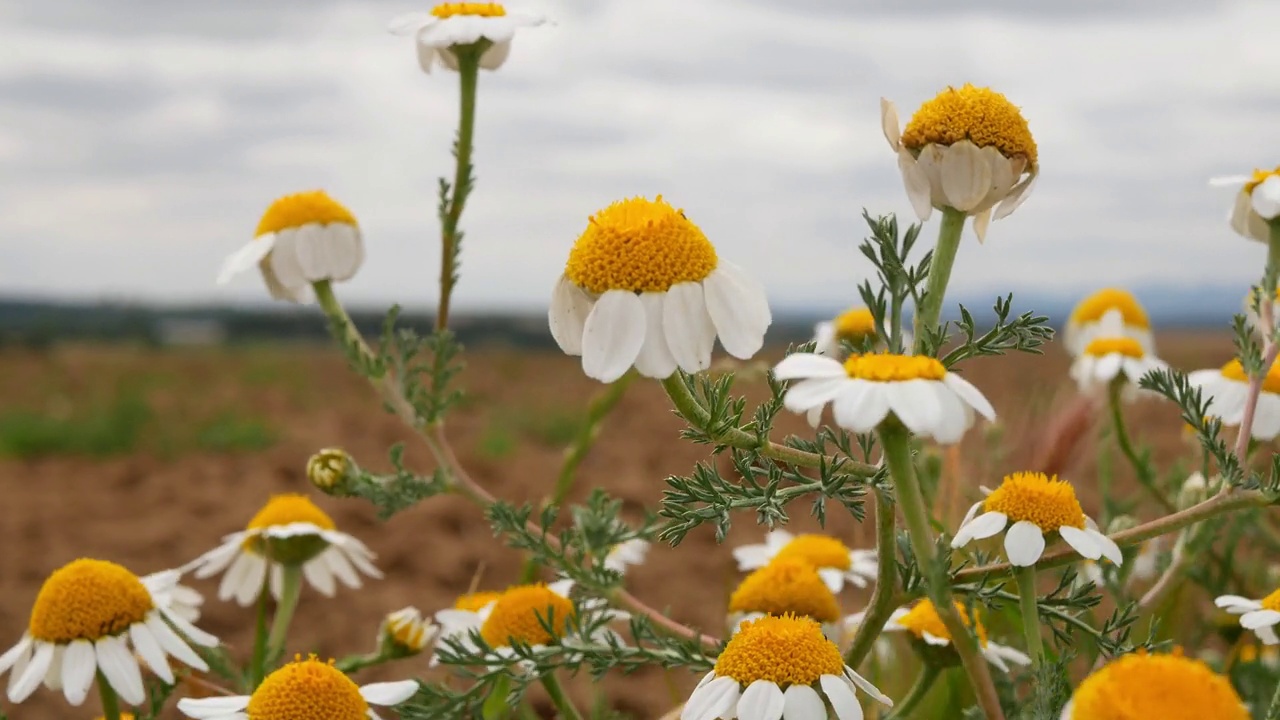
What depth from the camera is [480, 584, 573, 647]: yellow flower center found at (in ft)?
4.76

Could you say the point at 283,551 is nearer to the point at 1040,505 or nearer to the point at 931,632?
the point at 931,632

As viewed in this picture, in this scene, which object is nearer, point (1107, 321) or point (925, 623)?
point (925, 623)

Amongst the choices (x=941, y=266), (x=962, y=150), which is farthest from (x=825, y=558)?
(x=962, y=150)

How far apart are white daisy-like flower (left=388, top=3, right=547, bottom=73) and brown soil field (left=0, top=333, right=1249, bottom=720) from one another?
0.77 meters

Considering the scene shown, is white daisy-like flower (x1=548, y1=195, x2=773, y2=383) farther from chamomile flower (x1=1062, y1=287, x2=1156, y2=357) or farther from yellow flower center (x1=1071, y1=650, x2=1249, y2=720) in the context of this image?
chamomile flower (x1=1062, y1=287, x2=1156, y2=357)

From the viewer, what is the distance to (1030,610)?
3.72 ft

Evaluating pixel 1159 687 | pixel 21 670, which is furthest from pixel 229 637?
pixel 1159 687

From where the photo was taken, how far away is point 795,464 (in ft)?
3.51

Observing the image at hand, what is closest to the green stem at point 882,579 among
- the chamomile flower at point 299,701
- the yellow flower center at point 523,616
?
the yellow flower center at point 523,616

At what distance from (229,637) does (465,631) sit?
2.69 meters

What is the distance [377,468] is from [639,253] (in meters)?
6.03

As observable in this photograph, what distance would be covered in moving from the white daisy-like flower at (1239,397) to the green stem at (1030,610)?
458 millimetres

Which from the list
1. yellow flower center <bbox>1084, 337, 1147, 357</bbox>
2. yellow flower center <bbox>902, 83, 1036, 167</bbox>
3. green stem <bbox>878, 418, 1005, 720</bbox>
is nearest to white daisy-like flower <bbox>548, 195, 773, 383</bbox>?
green stem <bbox>878, 418, 1005, 720</bbox>

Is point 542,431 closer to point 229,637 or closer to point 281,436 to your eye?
point 281,436
